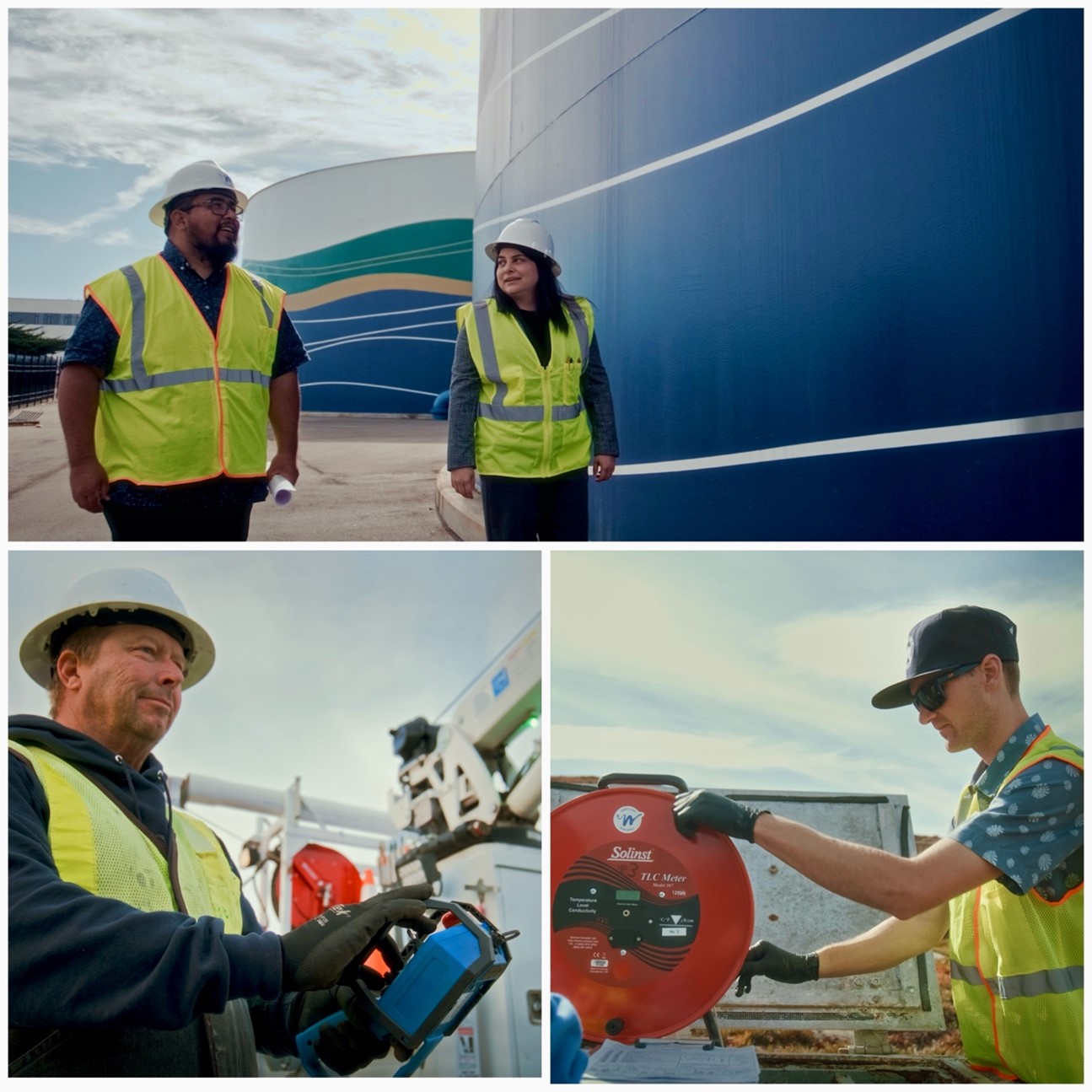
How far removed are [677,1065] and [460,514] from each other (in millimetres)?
2466

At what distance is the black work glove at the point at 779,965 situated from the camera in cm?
271

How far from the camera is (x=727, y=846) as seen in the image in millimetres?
2732

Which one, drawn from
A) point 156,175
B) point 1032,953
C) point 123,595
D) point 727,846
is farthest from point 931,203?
point 156,175

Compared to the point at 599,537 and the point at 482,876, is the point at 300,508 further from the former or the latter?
the point at 482,876

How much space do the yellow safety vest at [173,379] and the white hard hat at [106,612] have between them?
1.32ft

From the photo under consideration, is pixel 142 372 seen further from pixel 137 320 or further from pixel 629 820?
pixel 629 820

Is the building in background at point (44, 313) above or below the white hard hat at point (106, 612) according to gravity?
above

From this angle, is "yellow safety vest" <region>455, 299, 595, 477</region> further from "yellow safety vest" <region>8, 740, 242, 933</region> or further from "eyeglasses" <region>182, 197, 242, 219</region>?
"yellow safety vest" <region>8, 740, 242, 933</region>

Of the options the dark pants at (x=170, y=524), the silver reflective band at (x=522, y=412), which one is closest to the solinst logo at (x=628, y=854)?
the silver reflective band at (x=522, y=412)

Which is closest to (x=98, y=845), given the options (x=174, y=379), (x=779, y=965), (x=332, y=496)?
(x=174, y=379)

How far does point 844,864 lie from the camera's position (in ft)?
8.84

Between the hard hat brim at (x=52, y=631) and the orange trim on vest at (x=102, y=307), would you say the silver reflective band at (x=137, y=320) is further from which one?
the hard hat brim at (x=52, y=631)

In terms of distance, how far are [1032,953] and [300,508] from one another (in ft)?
10.6

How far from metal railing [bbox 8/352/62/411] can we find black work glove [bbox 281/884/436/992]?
2270mm
